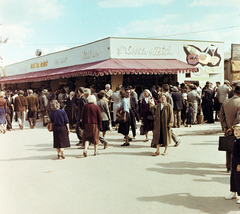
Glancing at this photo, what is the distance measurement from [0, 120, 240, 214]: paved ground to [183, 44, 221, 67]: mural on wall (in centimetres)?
1331

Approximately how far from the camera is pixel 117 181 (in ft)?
19.0

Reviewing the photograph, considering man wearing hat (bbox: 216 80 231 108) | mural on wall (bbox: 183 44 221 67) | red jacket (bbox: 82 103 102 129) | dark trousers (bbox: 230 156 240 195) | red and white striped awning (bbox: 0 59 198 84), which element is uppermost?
mural on wall (bbox: 183 44 221 67)

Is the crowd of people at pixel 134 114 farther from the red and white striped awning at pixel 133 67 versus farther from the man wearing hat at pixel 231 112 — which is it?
the red and white striped awning at pixel 133 67

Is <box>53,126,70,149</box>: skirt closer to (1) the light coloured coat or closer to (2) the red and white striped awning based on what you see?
(1) the light coloured coat

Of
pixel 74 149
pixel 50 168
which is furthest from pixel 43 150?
pixel 50 168

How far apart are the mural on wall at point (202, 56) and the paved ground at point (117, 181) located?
1331cm

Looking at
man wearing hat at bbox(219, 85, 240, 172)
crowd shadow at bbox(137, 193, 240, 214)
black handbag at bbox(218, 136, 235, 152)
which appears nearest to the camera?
crowd shadow at bbox(137, 193, 240, 214)

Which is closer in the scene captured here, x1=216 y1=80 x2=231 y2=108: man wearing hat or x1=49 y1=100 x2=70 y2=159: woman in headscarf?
x1=49 y1=100 x2=70 y2=159: woman in headscarf

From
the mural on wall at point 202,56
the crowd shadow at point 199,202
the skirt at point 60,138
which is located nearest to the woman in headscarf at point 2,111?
the skirt at point 60,138

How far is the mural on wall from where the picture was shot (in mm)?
21844

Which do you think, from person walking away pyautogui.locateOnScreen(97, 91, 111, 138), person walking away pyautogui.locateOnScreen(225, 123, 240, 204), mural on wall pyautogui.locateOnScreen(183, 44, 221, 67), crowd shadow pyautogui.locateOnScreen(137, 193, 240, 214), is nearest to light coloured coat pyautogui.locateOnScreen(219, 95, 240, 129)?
person walking away pyautogui.locateOnScreen(225, 123, 240, 204)

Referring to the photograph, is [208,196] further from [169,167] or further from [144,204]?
[169,167]

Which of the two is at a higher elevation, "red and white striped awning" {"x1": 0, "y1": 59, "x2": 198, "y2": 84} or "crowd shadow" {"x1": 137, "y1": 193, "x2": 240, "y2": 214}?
"red and white striped awning" {"x1": 0, "y1": 59, "x2": 198, "y2": 84}

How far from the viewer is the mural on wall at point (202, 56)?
A: 71.7ft
